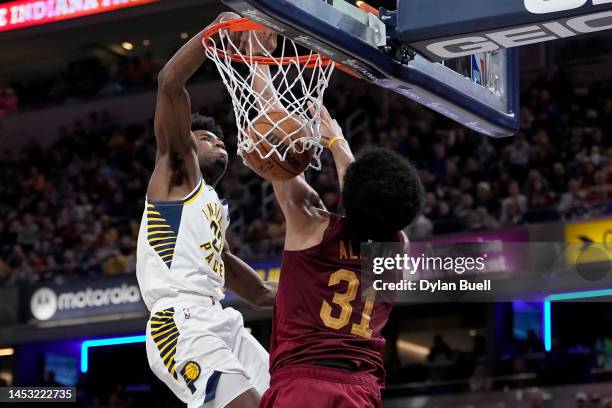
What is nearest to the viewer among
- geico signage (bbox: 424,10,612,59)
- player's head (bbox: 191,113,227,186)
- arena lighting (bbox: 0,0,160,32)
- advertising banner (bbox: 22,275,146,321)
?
geico signage (bbox: 424,10,612,59)

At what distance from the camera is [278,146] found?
403 centimetres

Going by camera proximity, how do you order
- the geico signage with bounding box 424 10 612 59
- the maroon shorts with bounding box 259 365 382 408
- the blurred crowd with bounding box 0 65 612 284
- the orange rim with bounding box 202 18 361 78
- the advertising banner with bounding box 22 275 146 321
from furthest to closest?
the advertising banner with bounding box 22 275 146 321 → the blurred crowd with bounding box 0 65 612 284 → the orange rim with bounding box 202 18 361 78 → the geico signage with bounding box 424 10 612 59 → the maroon shorts with bounding box 259 365 382 408

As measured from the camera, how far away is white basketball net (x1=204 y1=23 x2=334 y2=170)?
161 inches

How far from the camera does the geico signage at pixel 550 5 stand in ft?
12.0

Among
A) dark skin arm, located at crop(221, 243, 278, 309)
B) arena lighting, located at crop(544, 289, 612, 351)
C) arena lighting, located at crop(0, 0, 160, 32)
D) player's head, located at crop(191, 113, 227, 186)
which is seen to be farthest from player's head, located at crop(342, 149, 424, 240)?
arena lighting, located at crop(0, 0, 160, 32)

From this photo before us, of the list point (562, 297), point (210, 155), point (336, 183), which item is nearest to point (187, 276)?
point (210, 155)

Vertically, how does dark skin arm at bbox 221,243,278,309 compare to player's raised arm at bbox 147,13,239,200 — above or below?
below

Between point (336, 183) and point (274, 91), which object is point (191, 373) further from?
point (336, 183)

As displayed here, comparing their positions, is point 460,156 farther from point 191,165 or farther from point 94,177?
point 191,165

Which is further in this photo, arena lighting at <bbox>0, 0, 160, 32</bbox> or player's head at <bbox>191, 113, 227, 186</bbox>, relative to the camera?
arena lighting at <bbox>0, 0, 160, 32</bbox>

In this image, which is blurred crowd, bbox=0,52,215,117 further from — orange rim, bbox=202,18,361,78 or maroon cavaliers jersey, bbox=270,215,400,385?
maroon cavaliers jersey, bbox=270,215,400,385

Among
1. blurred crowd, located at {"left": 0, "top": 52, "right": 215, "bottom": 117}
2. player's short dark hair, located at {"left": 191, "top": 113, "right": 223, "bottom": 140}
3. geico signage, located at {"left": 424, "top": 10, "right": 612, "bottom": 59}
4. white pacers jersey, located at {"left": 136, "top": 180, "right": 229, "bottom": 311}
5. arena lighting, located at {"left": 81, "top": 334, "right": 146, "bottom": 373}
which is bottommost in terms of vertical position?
arena lighting, located at {"left": 81, "top": 334, "right": 146, "bottom": 373}

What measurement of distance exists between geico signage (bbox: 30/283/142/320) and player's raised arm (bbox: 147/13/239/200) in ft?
30.1

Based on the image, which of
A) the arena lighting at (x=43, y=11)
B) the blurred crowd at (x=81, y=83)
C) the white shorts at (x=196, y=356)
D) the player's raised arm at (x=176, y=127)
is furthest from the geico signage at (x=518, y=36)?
the blurred crowd at (x=81, y=83)
